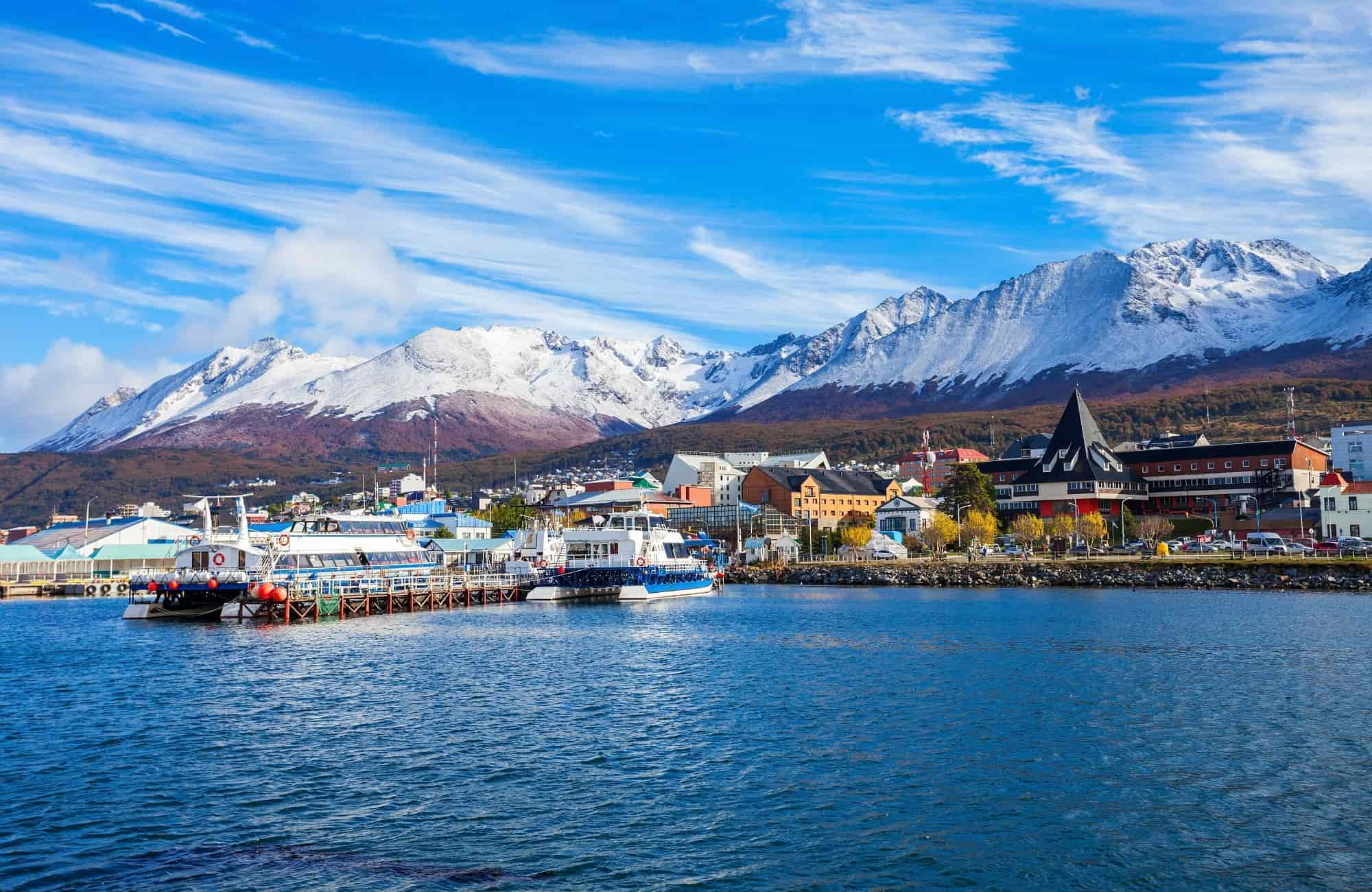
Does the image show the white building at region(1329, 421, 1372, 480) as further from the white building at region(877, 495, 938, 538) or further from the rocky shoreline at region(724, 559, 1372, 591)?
the rocky shoreline at region(724, 559, 1372, 591)

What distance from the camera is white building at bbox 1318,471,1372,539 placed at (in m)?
87.5

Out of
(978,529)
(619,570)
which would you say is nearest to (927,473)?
(978,529)

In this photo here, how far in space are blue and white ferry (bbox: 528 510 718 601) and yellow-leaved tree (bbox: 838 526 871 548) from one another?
38375 millimetres

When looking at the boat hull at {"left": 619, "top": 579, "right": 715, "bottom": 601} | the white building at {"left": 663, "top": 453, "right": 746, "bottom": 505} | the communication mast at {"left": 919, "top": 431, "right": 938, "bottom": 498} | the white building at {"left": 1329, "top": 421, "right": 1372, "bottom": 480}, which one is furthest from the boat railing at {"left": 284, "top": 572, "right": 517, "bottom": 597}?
the communication mast at {"left": 919, "top": 431, "right": 938, "bottom": 498}

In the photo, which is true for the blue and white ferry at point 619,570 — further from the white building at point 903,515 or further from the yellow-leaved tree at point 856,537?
the white building at point 903,515

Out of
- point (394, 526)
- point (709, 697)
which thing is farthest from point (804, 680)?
point (394, 526)

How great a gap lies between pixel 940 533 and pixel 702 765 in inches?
3488

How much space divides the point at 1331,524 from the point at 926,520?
4223cm

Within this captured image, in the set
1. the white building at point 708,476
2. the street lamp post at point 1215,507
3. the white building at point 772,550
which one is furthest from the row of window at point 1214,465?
the white building at point 708,476

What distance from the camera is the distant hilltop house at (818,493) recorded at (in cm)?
14175

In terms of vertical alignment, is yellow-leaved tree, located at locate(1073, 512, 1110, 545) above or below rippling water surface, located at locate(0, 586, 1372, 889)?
above

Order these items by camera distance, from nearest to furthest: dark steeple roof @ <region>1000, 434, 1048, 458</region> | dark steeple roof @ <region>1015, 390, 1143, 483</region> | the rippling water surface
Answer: the rippling water surface < dark steeple roof @ <region>1015, 390, 1143, 483</region> < dark steeple roof @ <region>1000, 434, 1048, 458</region>

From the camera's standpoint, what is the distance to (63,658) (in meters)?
43.4

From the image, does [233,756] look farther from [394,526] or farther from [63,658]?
[394,526]
